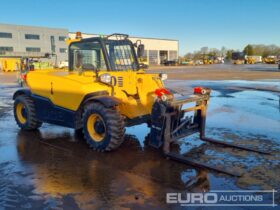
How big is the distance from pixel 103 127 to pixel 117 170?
121 cm

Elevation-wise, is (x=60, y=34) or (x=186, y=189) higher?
(x=60, y=34)

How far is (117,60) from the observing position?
22.8 ft

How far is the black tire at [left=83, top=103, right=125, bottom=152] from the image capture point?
5.89m

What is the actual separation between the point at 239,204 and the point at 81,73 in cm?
458

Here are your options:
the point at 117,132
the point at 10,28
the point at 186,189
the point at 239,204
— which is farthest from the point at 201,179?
the point at 10,28

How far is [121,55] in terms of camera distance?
7109mm

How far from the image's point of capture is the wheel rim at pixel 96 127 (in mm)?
6223

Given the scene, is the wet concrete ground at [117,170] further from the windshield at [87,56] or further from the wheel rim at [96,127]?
the windshield at [87,56]

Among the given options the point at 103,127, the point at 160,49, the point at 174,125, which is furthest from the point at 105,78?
the point at 160,49

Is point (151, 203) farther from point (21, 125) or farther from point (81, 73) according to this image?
point (21, 125)

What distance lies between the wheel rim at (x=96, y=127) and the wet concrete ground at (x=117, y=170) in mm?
363

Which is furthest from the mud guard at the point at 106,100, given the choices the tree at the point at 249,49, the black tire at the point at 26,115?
the tree at the point at 249,49

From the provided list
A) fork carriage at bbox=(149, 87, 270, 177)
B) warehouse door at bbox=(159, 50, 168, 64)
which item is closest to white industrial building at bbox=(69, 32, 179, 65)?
warehouse door at bbox=(159, 50, 168, 64)

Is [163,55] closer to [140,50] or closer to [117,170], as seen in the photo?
[140,50]
